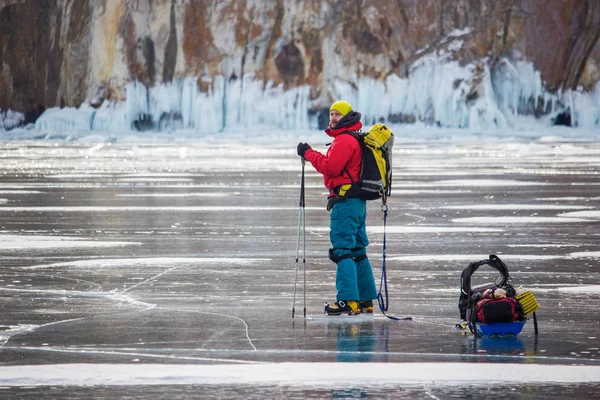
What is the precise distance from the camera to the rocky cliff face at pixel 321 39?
85.0 metres

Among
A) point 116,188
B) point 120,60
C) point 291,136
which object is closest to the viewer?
point 116,188

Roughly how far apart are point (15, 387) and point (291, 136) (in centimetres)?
7115

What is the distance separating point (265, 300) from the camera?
9.44 metres

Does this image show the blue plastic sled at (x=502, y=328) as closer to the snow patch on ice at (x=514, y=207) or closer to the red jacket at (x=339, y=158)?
the red jacket at (x=339, y=158)

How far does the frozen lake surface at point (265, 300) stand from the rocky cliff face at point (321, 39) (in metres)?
63.8

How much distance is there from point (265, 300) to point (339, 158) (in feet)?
4.80

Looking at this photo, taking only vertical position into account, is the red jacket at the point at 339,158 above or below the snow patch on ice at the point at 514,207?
above

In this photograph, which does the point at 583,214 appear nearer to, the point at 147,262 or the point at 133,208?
the point at 133,208

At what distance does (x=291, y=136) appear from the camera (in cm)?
7706

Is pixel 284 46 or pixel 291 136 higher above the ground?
pixel 284 46

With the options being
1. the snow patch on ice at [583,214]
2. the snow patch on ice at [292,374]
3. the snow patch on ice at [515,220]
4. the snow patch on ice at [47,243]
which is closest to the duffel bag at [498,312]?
the snow patch on ice at [292,374]

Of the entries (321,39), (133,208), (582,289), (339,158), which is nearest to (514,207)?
(133,208)

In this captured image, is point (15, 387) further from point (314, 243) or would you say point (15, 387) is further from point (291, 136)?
point (291, 136)

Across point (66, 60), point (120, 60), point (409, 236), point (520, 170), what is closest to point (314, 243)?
point (409, 236)
